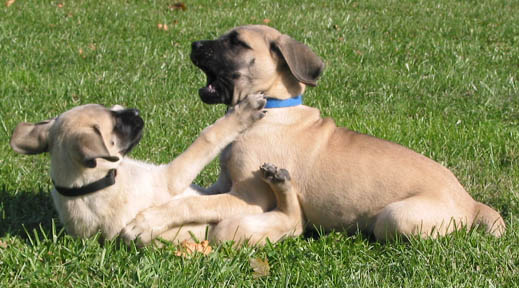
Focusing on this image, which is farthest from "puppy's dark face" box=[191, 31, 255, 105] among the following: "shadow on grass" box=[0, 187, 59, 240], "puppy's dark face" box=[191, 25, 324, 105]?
"shadow on grass" box=[0, 187, 59, 240]

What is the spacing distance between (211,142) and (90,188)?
3.18ft

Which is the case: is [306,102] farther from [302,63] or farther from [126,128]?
[126,128]

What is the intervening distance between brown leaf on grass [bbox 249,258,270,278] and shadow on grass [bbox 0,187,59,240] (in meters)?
1.40

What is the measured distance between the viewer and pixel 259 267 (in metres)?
3.99

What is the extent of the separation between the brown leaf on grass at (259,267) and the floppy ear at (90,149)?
1069mm

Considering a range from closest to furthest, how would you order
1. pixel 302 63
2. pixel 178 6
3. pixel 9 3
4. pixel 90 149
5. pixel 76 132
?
1. pixel 90 149
2. pixel 76 132
3. pixel 302 63
4. pixel 9 3
5. pixel 178 6

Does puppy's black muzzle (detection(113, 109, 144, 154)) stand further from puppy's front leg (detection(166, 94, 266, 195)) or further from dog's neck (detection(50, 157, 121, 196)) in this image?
puppy's front leg (detection(166, 94, 266, 195))

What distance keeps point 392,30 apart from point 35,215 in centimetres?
741

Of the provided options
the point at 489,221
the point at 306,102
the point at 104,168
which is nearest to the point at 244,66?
the point at 104,168

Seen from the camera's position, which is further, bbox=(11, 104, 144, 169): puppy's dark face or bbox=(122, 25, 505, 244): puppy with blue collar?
bbox=(122, 25, 505, 244): puppy with blue collar

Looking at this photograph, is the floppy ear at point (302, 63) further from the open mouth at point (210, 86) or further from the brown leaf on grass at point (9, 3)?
the brown leaf on grass at point (9, 3)

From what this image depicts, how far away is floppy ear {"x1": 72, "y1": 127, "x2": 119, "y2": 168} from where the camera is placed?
349 centimetres

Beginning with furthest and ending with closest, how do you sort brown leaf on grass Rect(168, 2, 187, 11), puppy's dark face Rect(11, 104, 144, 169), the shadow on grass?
brown leaf on grass Rect(168, 2, 187, 11) < the shadow on grass < puppy's dark face Rect(11, 104, 144, 169)

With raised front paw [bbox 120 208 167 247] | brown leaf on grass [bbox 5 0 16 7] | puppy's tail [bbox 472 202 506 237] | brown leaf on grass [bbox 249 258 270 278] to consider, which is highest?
brown leaf on grass [bbox 5 0 16 7]
